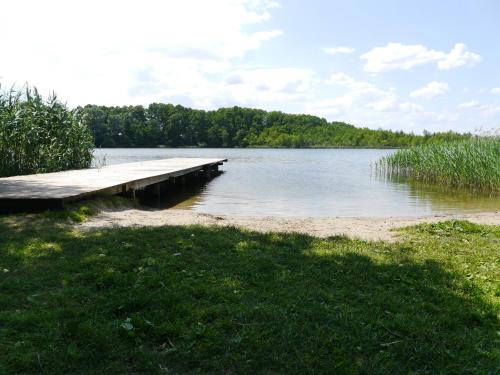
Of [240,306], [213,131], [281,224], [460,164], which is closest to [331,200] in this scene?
[460,164]

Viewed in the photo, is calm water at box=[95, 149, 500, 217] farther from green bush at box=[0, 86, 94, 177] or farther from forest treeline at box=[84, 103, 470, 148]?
forest treeline at box=[84, 103, 470, 148]

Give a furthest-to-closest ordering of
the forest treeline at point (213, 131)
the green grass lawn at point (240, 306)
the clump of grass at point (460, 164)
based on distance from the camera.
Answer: the forest treeline at point (213, 131), the clump of grass at point (460, 164), the green grass lawn at point (240, 306)

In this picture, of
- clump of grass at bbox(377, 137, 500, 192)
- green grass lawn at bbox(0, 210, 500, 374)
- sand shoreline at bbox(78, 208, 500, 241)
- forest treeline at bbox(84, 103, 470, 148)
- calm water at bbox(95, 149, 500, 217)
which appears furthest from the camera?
forest treeline at bbox(84, 103, 470, 148)

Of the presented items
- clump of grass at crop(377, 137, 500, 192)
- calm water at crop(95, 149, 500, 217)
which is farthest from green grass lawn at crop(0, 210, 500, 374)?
clump of grass at crop(377, 137, 500, 192)

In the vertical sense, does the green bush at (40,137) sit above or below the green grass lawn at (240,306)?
above

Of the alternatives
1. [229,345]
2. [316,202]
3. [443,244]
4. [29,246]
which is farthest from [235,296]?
[316,202]

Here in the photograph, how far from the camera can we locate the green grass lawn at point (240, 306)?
132 inches

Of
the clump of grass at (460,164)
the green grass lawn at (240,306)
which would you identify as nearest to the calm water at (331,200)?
the clump of grass at (460,164)

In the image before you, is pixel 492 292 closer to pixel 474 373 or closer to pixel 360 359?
pixel 474 373

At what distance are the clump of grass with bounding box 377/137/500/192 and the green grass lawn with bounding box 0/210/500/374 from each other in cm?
1265

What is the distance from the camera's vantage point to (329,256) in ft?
18.5

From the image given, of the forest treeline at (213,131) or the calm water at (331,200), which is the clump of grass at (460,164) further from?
the forest treeline at (213,131)

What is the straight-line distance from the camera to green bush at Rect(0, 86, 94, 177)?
47.9 feet

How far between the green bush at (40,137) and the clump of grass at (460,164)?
14994 millimetres
